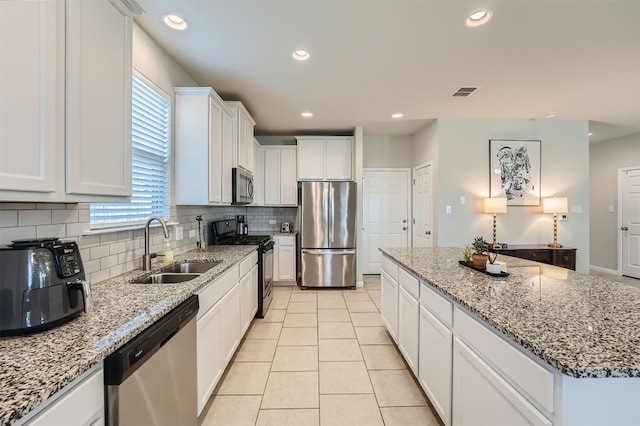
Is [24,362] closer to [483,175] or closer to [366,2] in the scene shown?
[366,2]

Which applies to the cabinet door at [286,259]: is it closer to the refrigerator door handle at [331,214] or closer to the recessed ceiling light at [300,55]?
the refrigerator door handle at [331,214]

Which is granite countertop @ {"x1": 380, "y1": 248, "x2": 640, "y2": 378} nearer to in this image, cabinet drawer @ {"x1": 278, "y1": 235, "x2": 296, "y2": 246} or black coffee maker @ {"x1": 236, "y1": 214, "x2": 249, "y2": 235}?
cabinet drawer @ {"x1": 278, "y1": 235, "x2": 296, "y2": 246}

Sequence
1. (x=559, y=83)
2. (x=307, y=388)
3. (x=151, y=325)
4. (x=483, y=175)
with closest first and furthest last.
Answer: (x=151, y=325) → (x=307, y=388) → (x=559, y=83) → (x=483, y=175)

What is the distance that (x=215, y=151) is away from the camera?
8.89ft

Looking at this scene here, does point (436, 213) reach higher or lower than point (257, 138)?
lower

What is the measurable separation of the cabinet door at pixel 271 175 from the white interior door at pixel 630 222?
21.0 feet

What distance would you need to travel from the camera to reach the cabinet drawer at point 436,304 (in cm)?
151

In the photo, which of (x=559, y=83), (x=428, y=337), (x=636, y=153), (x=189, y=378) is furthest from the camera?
(x=636, y=153)

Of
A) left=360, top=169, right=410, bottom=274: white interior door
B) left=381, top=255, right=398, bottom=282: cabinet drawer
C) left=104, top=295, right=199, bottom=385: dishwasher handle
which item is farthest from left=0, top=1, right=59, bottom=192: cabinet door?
left=360, top=169, right=410, bottom=274: white interior door

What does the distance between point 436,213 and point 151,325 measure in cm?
399

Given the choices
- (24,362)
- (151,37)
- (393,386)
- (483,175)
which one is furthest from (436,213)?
(24,362)

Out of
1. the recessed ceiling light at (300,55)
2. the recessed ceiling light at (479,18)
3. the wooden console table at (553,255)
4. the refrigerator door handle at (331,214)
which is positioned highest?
the recessed ceiling light at (300,55)

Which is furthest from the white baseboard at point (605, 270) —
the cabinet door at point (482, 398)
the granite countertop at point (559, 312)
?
the cabinet door at point (482, 398)

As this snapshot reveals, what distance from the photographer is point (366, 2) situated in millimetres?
1826
